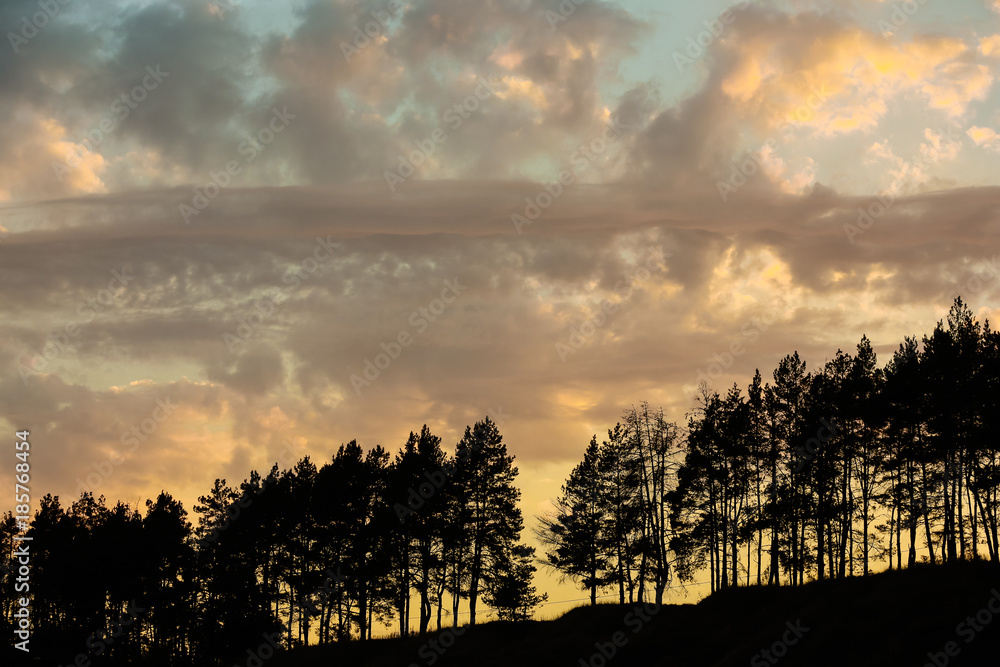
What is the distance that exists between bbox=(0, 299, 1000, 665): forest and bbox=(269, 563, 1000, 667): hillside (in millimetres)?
7212

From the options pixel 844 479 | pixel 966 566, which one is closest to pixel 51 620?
pixel 844 479

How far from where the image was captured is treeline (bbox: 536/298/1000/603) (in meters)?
47.8

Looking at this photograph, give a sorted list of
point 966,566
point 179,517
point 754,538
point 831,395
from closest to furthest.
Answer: point 966,566, point 831,395, point 754,538, point 179,517

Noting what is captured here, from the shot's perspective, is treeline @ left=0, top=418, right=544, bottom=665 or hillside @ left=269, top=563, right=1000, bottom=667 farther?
treeline @ left=0, top=418, right=544, bottom=665

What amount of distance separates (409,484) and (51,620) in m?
46.8

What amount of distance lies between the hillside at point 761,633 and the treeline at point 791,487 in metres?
8.51

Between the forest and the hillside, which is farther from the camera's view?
the forest

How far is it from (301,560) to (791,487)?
36.4m

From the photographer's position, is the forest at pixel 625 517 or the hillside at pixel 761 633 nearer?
the hillside at pixel 761 633

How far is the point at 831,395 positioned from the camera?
5075 centimetres

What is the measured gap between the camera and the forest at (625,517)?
47.5 meters

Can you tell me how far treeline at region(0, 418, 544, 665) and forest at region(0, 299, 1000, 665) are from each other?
0.53 ft

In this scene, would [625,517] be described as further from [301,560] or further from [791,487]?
[301,560]

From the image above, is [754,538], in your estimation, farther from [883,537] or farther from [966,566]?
[966,566]
